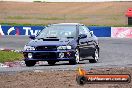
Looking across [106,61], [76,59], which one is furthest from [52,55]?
[106,61]

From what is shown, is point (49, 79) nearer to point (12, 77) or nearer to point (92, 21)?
point (12, 77)

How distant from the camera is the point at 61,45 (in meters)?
16.4

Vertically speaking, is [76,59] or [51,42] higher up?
[51,42]

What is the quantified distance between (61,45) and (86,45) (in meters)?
1.65

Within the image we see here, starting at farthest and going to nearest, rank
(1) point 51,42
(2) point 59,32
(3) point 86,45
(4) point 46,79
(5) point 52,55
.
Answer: (3) point 86,45
(2) point 59,32
(1) point 51,42
(5) point 52,55
(4) point 46,79

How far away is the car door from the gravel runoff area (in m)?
3.27

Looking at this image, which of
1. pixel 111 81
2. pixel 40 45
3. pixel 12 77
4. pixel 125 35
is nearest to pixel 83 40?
pixel 40 45

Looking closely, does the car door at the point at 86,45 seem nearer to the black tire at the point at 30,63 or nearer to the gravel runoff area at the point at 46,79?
the black tire at the point at 30,63

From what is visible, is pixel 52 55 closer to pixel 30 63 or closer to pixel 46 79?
pixel 30 63

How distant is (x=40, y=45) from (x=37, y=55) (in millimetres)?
304

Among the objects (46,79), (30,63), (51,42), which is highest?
(51,42)

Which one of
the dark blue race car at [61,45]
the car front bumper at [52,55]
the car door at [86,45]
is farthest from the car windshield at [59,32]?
the car front bumper at [52,55]

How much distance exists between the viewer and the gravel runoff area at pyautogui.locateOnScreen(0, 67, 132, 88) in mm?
10631

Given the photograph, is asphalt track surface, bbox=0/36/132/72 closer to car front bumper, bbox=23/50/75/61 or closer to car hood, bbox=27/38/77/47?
car front bumper, bbox=23/50/75/61
